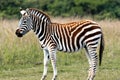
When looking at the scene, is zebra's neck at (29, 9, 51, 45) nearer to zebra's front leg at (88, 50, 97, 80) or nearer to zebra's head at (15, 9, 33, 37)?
zebra's head at (15, 9, 33, 37)

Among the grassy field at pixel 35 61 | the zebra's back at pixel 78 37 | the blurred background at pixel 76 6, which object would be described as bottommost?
the grassy field at pixel 35 61

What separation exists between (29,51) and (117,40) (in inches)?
175

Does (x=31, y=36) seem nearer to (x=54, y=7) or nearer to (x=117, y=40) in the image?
(x=117, y=40)

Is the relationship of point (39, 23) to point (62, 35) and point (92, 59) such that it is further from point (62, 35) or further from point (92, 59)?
point (92, 59)

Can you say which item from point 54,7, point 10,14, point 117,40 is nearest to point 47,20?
point 117,40

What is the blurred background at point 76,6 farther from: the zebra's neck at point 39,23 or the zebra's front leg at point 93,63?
the zebra's front leg at point 93,63

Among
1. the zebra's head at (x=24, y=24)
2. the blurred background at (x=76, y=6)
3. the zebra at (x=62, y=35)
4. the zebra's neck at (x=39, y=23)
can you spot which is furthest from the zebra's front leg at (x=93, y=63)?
the blurred background at (x=76, y=6)

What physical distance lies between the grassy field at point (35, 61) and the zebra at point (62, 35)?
761 mm

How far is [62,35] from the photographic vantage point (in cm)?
1073

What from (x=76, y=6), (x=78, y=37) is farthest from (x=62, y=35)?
(x=76, y=6)

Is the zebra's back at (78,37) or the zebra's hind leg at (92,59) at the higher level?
the zebra's back at (78,37)

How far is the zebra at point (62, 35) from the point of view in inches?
413

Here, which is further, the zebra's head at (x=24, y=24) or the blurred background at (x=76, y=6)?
the blurred background at (x=76, y=6)

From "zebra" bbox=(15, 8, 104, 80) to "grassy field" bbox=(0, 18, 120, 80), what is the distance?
76 cm
